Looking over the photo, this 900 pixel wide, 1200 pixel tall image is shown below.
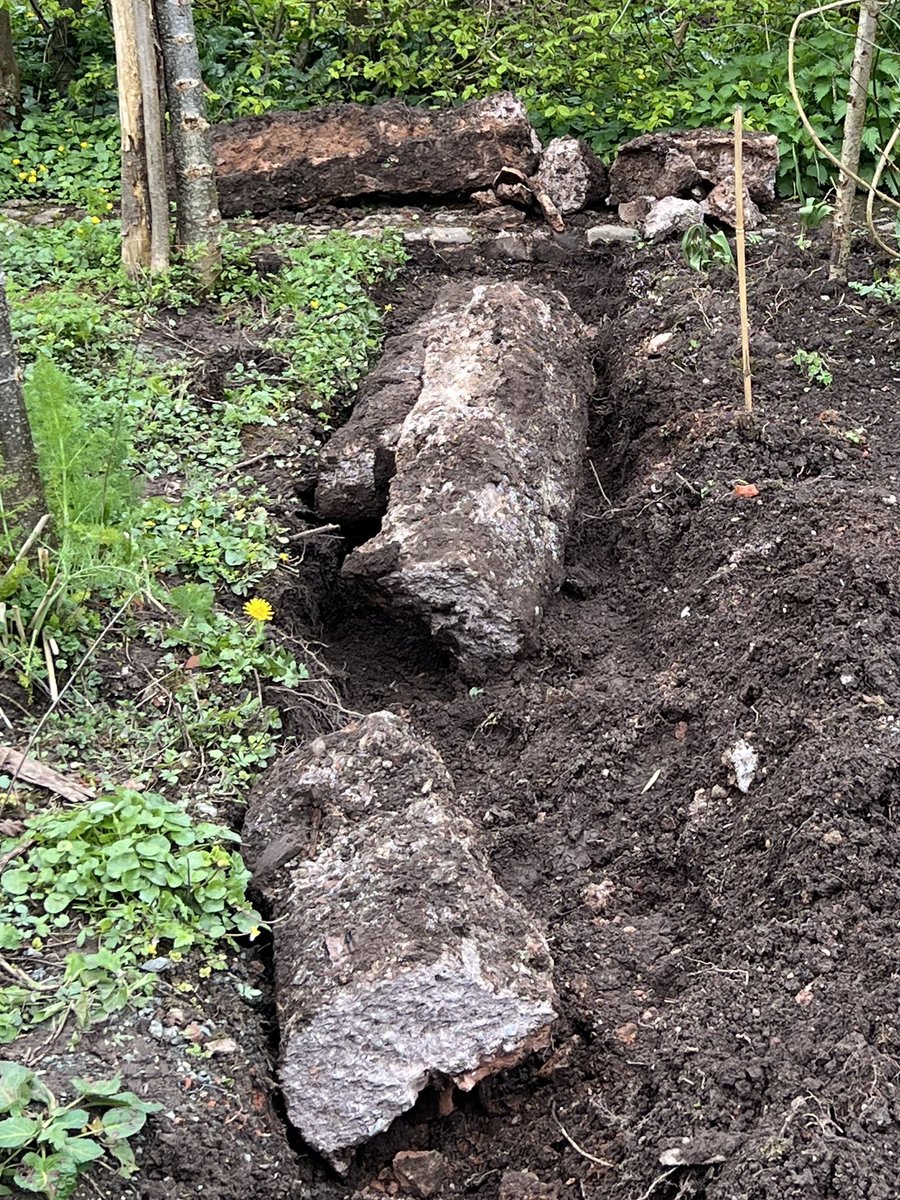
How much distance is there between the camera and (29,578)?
10.6ft

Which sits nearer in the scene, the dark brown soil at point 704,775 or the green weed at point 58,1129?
the green weed at point 58,1129

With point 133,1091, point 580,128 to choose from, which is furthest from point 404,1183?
point 580,128

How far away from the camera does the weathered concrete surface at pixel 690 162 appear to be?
6.15 metres

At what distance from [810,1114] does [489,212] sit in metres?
5.30

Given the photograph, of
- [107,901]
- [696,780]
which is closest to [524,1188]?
[107,901]

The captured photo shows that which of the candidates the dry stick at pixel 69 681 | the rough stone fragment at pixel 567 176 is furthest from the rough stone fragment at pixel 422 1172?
the rough stone fragment at pixel 567 176

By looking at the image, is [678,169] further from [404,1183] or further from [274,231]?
[404,1183]

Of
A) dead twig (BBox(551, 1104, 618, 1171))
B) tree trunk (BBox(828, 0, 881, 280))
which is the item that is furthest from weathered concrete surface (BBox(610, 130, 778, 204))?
dead twig (BBox(551, 1104, 618, 1171))

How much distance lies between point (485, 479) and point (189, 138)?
2.68m

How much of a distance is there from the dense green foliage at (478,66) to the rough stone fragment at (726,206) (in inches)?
17.5

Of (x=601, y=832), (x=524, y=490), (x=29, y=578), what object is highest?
(x=29, y=578)

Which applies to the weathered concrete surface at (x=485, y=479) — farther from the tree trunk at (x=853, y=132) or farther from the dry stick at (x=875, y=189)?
the tree trunk at (x=853, y=132)

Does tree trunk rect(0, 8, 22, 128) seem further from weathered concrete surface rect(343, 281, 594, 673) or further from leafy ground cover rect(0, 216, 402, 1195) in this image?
weathered concrete surface rect(343, 281, 594, 673)

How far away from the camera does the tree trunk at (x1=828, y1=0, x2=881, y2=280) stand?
15.7 ft
